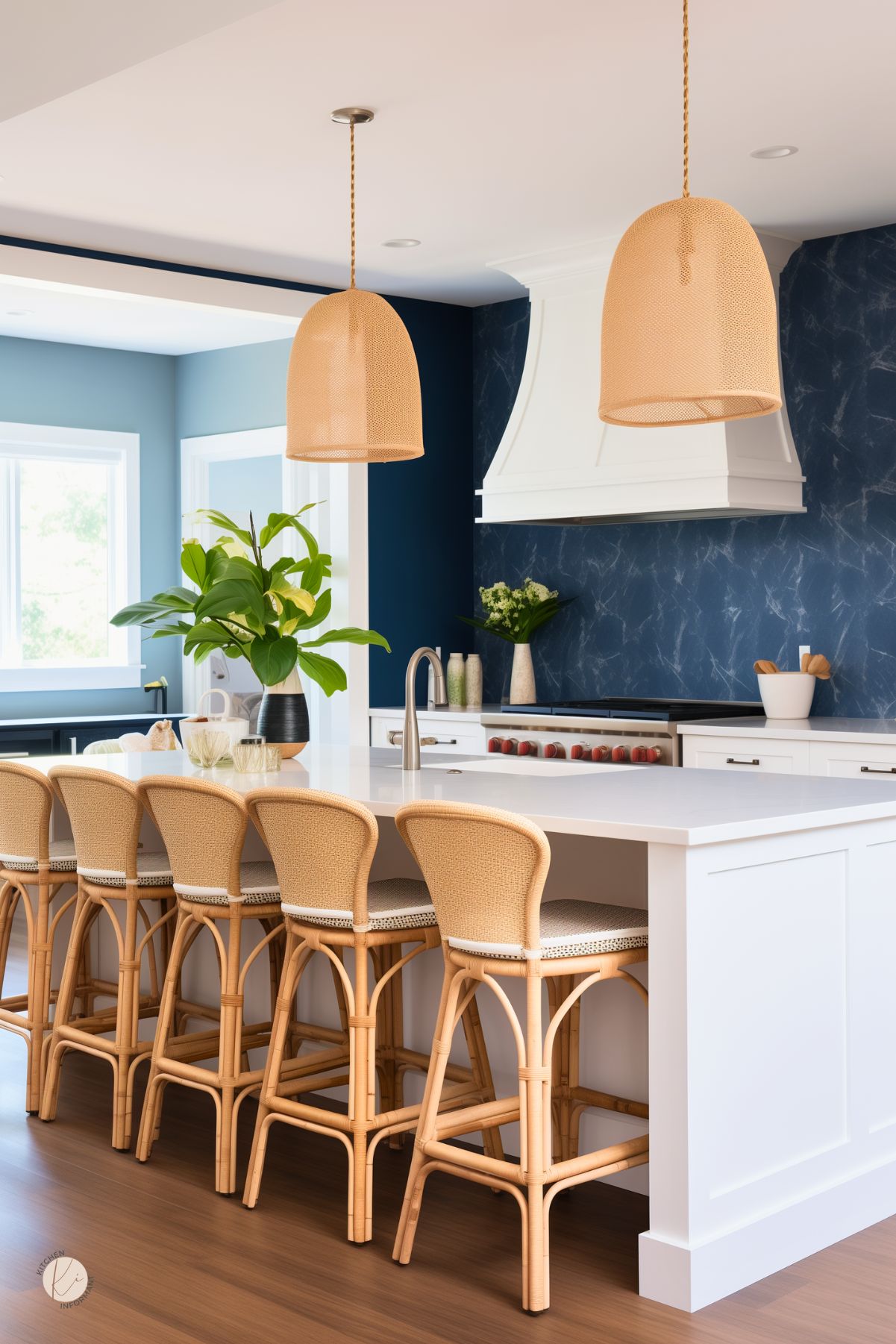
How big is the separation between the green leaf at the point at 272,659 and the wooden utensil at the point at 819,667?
7.13 ft

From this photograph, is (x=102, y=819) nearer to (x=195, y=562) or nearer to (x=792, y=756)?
(x=195, y=562)

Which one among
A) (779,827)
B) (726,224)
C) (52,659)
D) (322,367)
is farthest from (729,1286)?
(52,659)

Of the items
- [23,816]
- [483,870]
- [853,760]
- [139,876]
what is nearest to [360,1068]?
[483,870]

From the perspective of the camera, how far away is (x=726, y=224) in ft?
9.51

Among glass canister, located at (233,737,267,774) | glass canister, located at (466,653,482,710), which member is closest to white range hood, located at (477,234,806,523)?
glass canister, located at (466,653,482,710)

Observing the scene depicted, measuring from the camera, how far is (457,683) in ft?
22.4

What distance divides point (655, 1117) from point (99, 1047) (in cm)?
161

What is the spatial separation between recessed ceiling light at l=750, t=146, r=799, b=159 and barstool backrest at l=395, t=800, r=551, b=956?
2656 mm

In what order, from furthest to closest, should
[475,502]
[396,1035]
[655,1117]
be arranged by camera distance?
[475,502], [396,1035], [655,1117]

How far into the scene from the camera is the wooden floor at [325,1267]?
8.84ft

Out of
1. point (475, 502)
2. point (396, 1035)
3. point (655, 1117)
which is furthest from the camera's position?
point (475, 502)

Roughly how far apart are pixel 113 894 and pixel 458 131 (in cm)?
241

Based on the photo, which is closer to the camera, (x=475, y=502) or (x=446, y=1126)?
(x=446, y=1126)

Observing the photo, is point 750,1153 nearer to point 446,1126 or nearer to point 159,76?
point 446,1126
